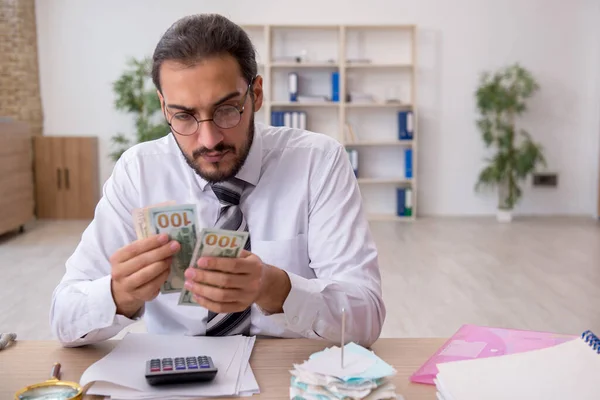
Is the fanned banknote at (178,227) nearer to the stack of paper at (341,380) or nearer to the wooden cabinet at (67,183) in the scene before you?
the stack of paper at (341,380)

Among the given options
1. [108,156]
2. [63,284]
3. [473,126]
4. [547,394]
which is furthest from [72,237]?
[547,394]

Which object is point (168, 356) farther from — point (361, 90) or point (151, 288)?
point (361, 90)

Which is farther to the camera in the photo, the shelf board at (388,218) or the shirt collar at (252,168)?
the shelf board at (388,218)

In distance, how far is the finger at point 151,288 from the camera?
1.18 m

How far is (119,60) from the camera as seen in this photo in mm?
7078

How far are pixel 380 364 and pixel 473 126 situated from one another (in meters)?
6.48

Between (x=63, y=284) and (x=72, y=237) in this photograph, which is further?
(x=72, y=237)

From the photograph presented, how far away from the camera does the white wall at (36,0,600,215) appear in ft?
23.1

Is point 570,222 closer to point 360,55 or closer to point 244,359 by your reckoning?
point 360,55

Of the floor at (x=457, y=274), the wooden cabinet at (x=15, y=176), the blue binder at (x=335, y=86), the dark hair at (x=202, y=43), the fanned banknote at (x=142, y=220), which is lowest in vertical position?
the floor at (x=457, y=274)

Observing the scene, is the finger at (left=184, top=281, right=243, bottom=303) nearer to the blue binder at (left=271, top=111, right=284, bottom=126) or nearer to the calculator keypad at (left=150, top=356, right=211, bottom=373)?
the calculator keypad at (left=150, top=356, right=211, bottom=373)

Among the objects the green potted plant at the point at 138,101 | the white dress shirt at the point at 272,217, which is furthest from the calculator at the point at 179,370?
the green potted plant at the point at 138,101

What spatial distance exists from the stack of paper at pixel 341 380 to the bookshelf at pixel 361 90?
19.5 ft

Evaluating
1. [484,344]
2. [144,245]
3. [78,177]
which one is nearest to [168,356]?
[144,245]
